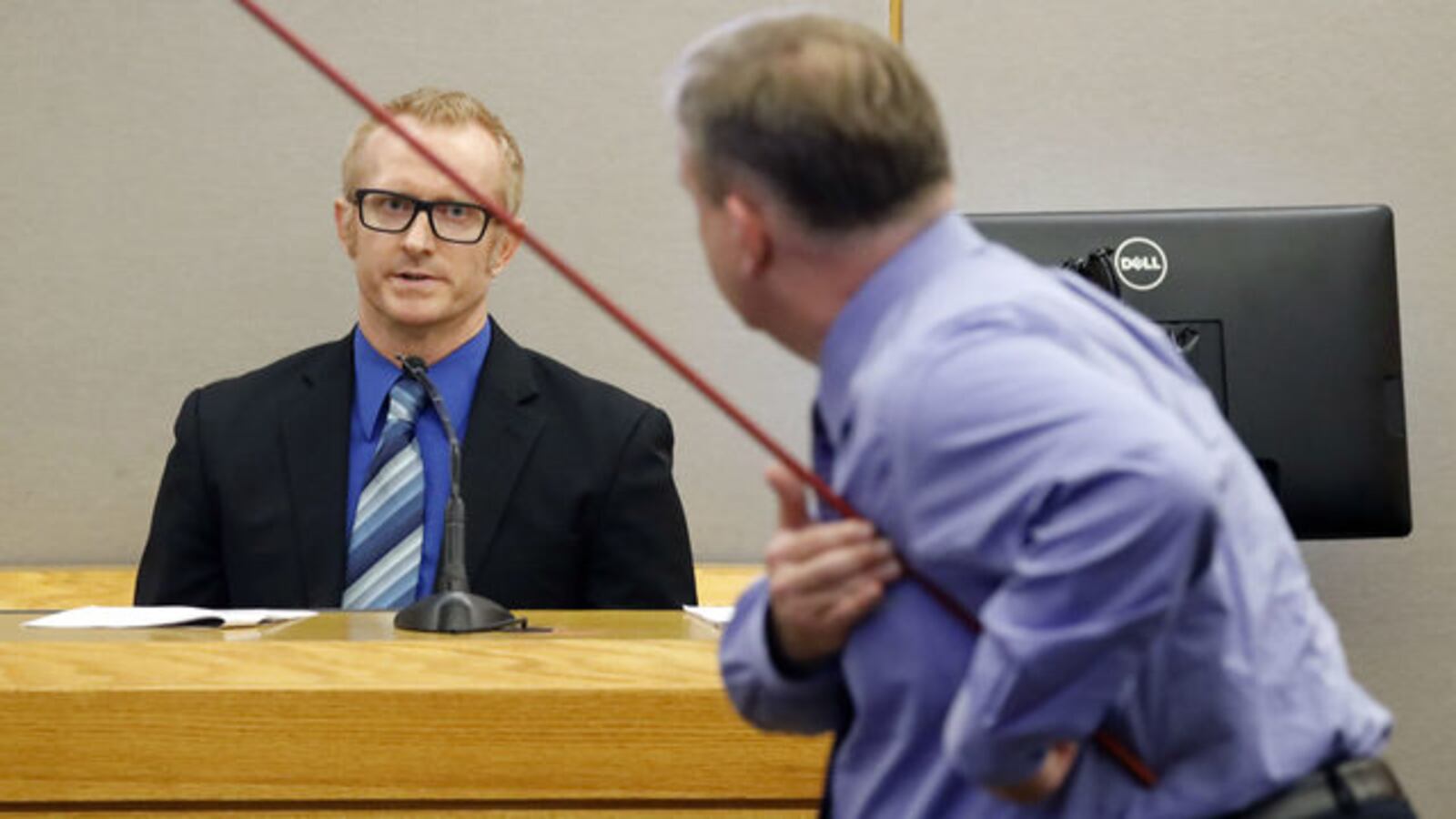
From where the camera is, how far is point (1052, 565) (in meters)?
0.73

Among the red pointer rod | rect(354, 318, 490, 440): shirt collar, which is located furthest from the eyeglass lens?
the red pointer rod

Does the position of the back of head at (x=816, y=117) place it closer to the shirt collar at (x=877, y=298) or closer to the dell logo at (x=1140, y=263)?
the shirt collar at (x=877, y=298)

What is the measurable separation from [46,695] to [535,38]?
1.65m

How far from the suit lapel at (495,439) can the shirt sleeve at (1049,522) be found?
146cm

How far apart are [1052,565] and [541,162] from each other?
7.41 feet

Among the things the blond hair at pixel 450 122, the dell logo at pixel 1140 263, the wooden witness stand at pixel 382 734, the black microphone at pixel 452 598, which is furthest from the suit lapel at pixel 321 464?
the dell logo at pixel 1140 263

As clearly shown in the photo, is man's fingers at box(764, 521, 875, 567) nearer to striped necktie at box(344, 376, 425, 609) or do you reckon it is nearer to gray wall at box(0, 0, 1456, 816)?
striped necktie at box(344, 376, 425, 609)

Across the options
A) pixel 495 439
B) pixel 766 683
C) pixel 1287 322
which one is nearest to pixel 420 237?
pixel 495 439

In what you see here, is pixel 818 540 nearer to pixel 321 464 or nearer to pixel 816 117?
pixel 816 117

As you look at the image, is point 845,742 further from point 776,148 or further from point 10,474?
point 10,474

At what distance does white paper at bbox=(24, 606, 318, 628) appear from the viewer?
1.73m

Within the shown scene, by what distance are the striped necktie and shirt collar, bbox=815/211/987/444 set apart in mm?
1333

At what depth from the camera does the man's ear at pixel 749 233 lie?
848mm

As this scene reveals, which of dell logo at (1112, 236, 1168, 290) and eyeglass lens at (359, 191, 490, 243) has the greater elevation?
eyeglass lens at (359, 191, 490, 243)
